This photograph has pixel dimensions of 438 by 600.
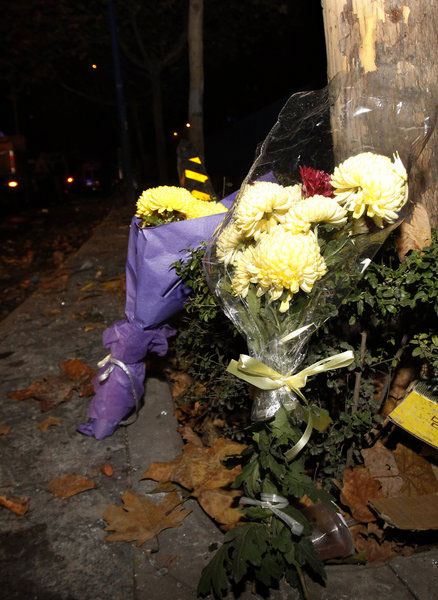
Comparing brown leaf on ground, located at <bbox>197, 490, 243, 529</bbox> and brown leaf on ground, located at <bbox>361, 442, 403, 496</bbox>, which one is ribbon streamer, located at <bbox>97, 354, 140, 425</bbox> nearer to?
brown leaf on ground, located at <bbox>197, 490, 243, 529</bbox>

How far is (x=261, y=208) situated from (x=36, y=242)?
9188 mm

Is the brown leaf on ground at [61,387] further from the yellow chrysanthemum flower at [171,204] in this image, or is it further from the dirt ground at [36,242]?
the dirt ground at [36,242]

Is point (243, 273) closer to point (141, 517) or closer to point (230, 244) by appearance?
point (230, 244)

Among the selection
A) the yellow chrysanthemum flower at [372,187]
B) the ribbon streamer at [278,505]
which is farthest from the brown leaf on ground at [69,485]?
the yellow chrysanthemum flower at [372,187]

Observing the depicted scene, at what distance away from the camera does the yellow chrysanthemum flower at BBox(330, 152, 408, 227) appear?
1.47 meters

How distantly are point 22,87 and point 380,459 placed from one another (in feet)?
85.6

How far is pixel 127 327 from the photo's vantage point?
9.24ft

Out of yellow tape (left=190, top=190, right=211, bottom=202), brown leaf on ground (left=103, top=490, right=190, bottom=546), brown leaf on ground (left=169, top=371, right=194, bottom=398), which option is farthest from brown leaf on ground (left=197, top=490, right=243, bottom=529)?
yellow tape (left=190, top=190, right=211, bottom=202)

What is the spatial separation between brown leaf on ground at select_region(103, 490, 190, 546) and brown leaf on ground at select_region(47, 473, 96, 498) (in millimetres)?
227

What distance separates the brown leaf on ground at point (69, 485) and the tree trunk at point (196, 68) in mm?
6600

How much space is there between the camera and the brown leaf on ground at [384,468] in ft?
7.13

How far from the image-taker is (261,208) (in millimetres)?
1536

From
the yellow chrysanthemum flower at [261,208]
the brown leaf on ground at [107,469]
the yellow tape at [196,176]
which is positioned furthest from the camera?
the yellow tape at [196,176]

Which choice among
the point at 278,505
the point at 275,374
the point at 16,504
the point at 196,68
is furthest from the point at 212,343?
the point at 196,68
